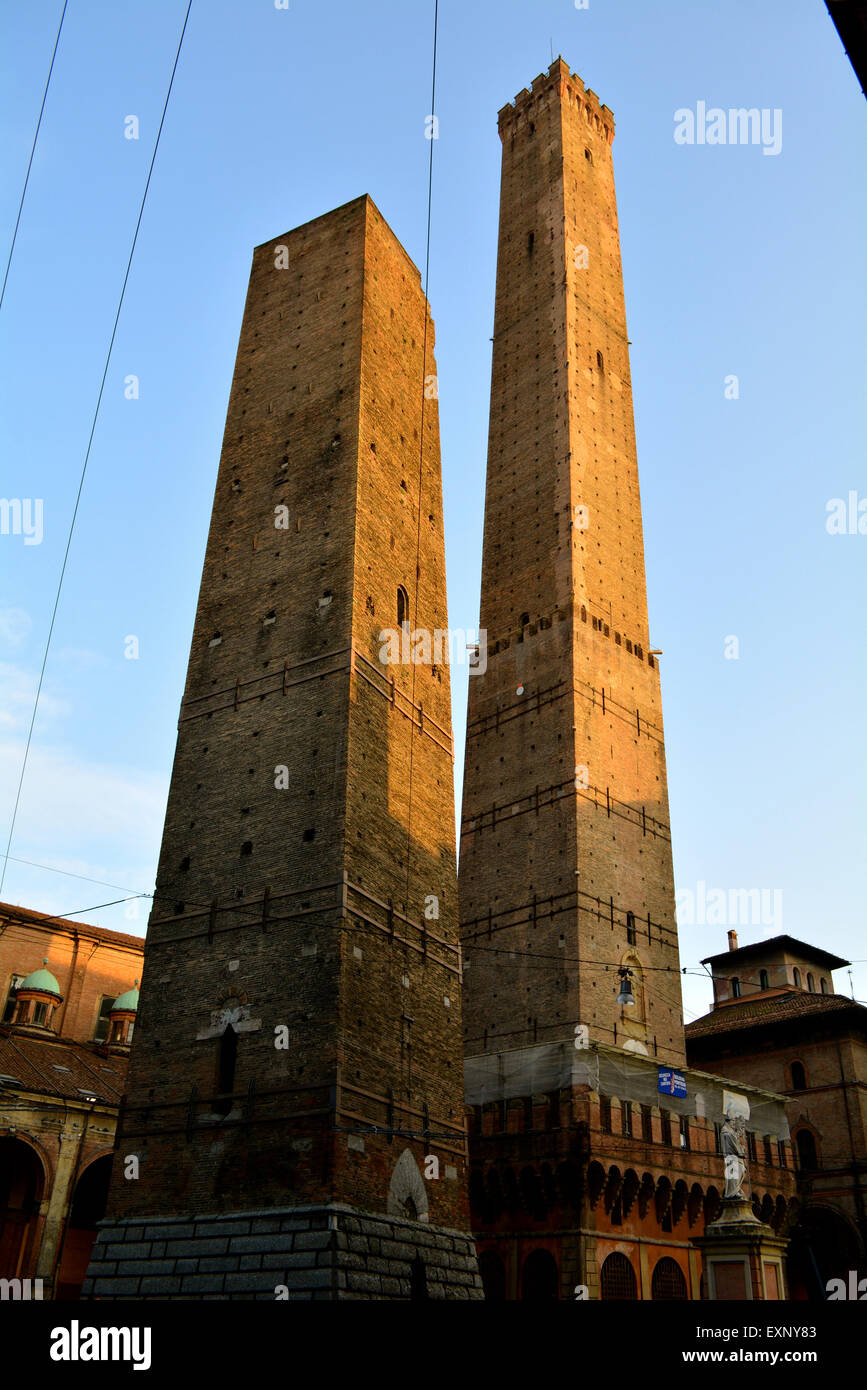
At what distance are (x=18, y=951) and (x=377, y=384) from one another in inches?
802

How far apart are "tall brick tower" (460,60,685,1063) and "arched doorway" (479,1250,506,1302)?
13.6 feet

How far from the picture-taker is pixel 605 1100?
74.4ft

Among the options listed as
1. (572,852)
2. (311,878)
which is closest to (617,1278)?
(572,852)

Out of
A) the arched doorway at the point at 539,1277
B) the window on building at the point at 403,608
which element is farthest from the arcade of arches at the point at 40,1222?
the window on building at the point at 403,608

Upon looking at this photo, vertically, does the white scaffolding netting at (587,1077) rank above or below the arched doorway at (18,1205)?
above

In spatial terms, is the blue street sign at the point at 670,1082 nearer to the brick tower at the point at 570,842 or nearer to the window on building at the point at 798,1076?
the brick tower at the point at 570,842

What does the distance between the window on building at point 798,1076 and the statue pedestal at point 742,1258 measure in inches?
706

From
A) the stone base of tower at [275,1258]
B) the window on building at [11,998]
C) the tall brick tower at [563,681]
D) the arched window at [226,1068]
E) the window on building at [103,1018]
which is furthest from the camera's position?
the window on building at [103,1018]

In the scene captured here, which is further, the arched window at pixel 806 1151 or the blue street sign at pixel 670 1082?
the arched window at pixel 806 1151

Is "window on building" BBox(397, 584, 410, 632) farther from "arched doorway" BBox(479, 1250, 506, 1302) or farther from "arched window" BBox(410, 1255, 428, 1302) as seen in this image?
"arched doorway" BBox(479, 1250, 506, 1302)

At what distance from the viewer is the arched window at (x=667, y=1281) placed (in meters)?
22.7
